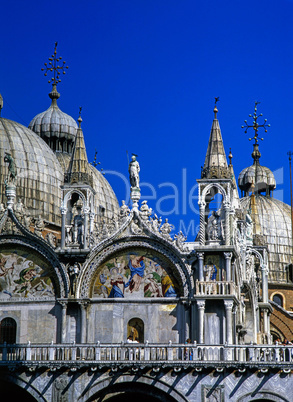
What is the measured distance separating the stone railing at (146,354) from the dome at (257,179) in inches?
1251

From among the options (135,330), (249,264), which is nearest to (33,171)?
(249,264)

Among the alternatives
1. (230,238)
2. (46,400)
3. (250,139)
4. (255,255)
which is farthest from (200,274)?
(250,139)

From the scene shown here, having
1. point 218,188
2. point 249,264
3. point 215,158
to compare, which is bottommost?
point 249,264

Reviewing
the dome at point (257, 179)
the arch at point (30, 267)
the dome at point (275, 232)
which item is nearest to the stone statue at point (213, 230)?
the arch at point (30, 267)

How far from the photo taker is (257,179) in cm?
7062

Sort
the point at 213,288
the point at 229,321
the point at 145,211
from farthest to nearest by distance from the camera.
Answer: the point at 145,211, the point at 213,288, the point at 229,321

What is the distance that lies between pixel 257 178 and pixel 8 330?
3172 centimetres

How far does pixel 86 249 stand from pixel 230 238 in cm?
571

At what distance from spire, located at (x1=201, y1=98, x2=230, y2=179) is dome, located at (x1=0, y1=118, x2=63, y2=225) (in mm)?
11805

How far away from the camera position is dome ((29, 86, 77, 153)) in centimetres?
6041

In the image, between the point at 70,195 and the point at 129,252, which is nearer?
the point at 129,252

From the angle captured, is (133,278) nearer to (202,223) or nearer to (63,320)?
(63,320)

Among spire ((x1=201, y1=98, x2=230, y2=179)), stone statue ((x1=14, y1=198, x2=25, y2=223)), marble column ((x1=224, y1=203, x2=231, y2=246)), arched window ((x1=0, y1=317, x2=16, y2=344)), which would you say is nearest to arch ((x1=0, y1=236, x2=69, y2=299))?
stone statue ((x1=14, y1=198, x2=25, y2=223))

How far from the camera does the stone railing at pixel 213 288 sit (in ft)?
133
